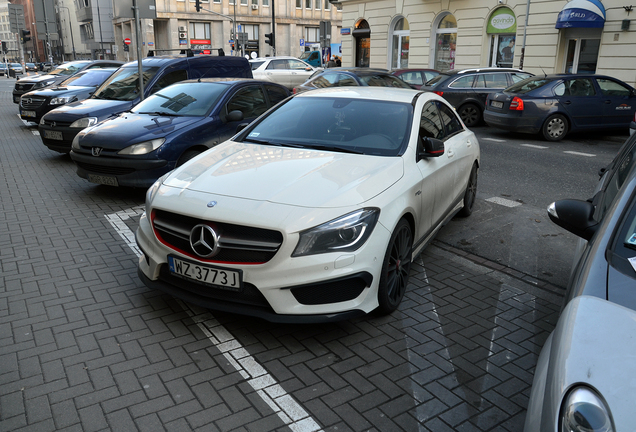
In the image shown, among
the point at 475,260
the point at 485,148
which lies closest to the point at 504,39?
the point at 485,148

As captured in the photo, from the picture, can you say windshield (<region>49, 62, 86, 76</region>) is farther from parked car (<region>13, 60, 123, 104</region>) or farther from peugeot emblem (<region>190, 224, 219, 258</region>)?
peugeot emblem (<region>190, 224, 219, 258</region>)

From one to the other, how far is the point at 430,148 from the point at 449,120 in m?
1.34

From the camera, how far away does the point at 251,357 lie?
3.54 metres

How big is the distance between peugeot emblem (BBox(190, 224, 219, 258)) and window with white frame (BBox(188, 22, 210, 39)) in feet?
204

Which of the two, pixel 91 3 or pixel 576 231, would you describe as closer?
pixel 576 231

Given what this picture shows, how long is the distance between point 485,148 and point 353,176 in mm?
8560

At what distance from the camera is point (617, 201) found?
268cm

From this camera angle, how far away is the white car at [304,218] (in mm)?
3457

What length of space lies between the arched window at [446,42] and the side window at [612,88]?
12.6 m

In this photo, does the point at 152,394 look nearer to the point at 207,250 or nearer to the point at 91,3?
the point at 207,250

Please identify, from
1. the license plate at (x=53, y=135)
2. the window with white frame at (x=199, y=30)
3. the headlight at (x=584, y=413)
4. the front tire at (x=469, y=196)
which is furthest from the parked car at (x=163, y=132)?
the window with white frame at (x=199, y=30)

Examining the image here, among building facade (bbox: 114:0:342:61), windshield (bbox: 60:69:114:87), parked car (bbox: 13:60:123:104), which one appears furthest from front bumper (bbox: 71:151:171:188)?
building facade (bbox: 114:0:342:61)

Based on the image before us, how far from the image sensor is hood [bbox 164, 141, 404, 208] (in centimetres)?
372

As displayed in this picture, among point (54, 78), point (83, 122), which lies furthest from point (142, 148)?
point (54, 78)
